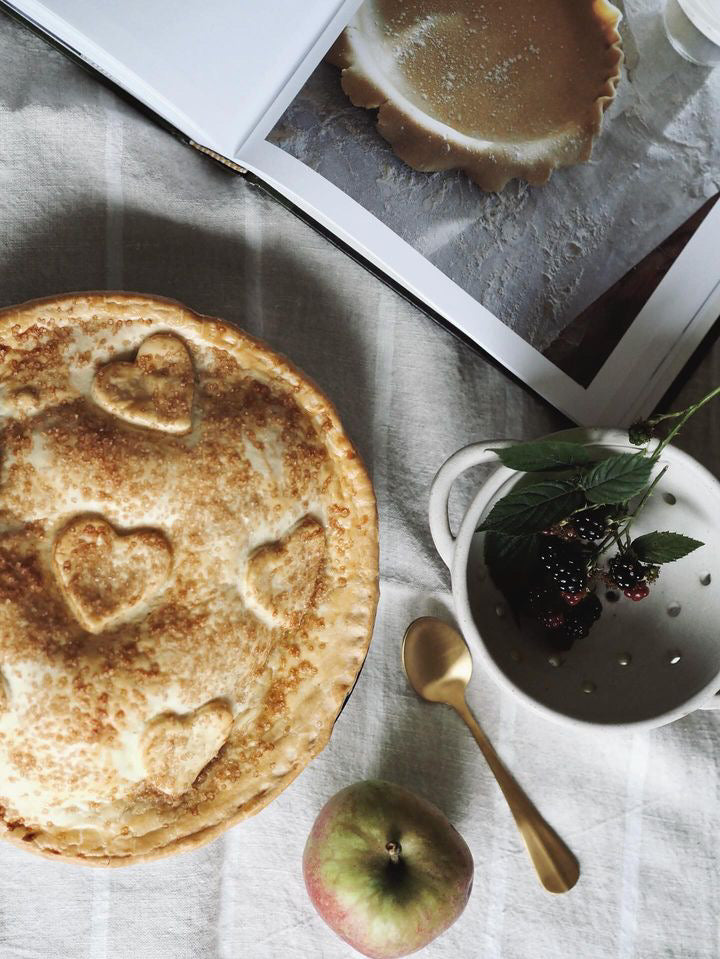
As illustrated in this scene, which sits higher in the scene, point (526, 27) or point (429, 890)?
point (526, 27)

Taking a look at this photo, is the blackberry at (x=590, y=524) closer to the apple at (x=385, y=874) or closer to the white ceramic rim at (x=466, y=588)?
the white ceramic rim at (x=466, y=588)

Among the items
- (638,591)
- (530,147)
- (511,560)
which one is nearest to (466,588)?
(511,560)

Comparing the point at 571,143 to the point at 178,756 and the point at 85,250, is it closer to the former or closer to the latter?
the point at 85,250

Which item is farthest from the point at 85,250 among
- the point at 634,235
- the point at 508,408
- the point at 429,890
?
the point at 429,890

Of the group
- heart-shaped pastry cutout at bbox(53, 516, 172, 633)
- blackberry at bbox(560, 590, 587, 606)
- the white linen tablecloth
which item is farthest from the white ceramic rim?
heart-shaped pastry cutout at bbox(53, 516, 172, 633)

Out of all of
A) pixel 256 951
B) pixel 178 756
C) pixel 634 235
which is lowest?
pixel 256 951
